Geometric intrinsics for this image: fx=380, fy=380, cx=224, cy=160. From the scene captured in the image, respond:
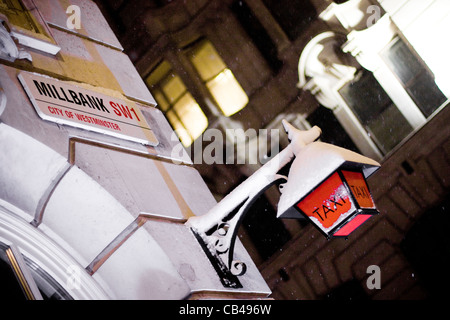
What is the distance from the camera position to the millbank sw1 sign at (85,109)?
226cm

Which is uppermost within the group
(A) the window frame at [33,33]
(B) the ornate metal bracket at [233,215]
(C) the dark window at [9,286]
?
(A) the window frame at [33,33]

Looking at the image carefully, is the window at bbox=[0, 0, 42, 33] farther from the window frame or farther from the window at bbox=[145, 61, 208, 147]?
the window at bbox=[145, 61, 208, 147]

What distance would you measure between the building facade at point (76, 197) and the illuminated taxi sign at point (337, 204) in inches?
28.3

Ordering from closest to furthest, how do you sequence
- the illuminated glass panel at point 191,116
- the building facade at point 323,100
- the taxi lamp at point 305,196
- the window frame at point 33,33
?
the taxi lamp at point 305,196, the window frame at point 33,33, the building facade at point 323,100, the illuminated glass panel at point 191,116

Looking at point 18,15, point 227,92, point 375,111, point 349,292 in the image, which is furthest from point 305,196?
point 227,92

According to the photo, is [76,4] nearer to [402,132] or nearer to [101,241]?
[101,241]

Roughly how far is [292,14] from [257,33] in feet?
3.37

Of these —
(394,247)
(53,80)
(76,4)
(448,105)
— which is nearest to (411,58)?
(448,105)

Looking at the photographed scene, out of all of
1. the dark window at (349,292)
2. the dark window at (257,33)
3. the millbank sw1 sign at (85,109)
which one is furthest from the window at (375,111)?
the millbank sw1 sign at (85,109)

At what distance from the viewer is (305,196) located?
2.02 m

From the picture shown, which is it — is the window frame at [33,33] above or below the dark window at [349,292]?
above

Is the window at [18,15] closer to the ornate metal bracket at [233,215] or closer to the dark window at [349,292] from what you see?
the ornate metal bracket at [233,215]

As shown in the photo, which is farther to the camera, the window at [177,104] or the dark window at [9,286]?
the window at [177,104]
